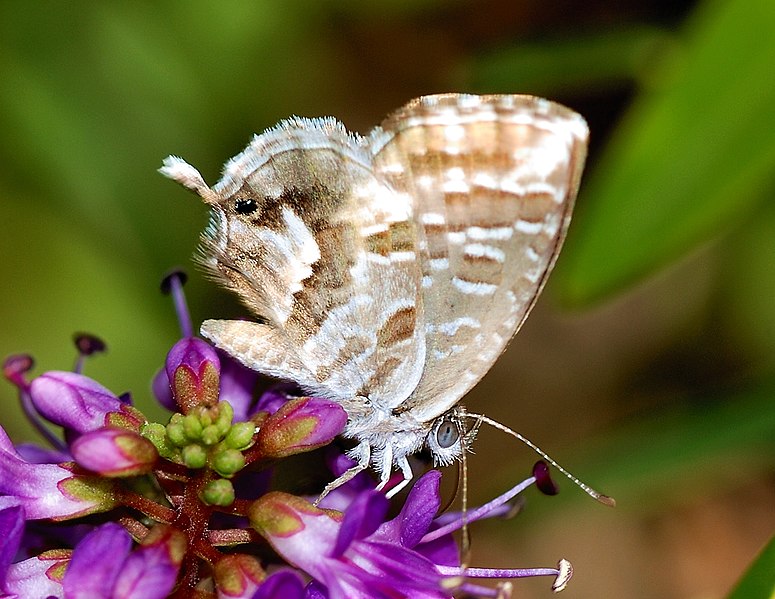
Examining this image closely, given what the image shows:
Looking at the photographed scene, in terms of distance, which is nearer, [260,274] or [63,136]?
[260,274]

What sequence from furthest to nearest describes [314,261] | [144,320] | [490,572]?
1. [144,320]
2. [314,261]
3. [490,572]

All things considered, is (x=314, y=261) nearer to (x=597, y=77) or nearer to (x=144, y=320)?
(x=144, y=320)

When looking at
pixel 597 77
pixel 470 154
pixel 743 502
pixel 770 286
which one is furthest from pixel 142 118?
pixel 743 502

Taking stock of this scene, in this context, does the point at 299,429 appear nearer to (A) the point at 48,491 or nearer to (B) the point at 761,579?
(A) the point at 48,491

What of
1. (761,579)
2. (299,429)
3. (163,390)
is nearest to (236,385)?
(163,390)

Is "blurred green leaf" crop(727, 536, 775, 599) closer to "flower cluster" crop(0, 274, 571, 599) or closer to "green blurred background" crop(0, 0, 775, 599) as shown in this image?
"flower cluster" crop(0, 274, 571, 599)

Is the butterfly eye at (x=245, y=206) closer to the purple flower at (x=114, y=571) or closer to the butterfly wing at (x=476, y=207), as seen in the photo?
the butterfly wing at (x=476, y=207)

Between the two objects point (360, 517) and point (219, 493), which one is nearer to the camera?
point (360, 517)
